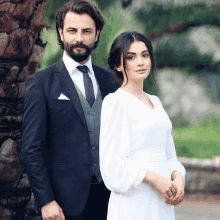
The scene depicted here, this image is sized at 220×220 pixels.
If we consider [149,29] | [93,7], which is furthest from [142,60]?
[149,29]

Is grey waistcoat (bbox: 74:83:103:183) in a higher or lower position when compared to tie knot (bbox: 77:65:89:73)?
lower

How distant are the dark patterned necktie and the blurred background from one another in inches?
289

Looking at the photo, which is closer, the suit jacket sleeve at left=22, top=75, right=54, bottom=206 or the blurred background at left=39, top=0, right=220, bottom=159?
the suit jacket sleeve at left=22, top=75, right=54, bottom=206

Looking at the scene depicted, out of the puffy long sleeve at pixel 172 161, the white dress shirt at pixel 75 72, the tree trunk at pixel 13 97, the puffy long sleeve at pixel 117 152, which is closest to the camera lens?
the puffy long sleeve at pixel 117 152

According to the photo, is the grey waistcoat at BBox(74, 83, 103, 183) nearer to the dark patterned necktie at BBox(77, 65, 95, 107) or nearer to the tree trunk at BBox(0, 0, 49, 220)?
the dark patterned necktie at BBox(77, 65, 95, 107)

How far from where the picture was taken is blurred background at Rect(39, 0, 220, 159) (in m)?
10.3

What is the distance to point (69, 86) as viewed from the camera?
2.82 m

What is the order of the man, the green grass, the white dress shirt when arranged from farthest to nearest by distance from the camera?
the green grass → the white dress shirt → the man

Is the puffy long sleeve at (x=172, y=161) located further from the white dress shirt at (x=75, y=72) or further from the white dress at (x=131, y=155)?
the white dress shirt at (x=75, y=72)

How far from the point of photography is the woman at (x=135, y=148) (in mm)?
2299

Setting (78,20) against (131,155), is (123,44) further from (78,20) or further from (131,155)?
(131,155)

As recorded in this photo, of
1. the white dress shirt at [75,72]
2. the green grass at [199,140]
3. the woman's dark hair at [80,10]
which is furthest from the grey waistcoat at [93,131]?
the green grass at [199,140]

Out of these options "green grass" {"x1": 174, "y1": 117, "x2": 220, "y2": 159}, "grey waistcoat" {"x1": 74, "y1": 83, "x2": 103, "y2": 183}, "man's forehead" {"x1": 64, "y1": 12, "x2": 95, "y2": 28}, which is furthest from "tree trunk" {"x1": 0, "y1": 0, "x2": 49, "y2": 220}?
"green grass" {"x1": 174, "y1": 117, "x2": 220, "y2": 159}

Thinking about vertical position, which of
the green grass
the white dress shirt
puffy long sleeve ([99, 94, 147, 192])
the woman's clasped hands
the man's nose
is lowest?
the green grass
